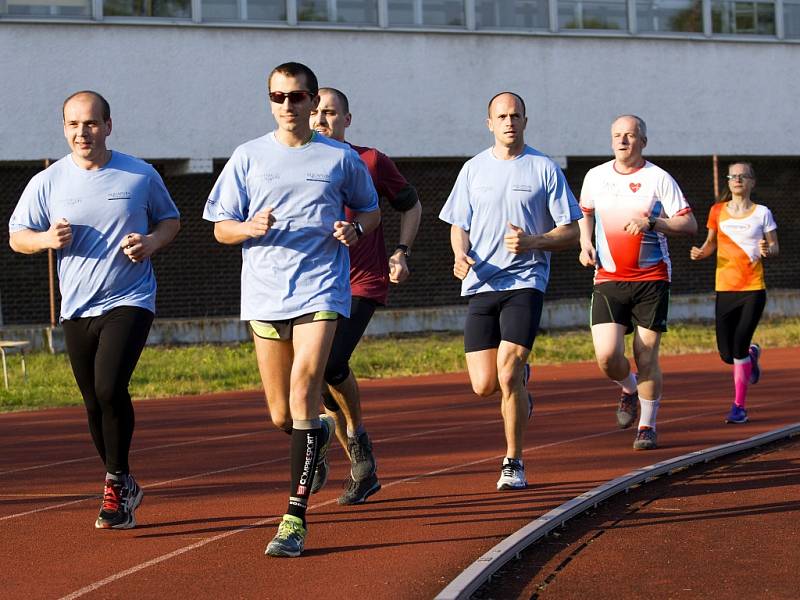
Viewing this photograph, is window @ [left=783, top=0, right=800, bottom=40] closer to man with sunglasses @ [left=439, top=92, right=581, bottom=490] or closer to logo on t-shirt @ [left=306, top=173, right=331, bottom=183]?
man with sunglasses @ [left=439, top=92, right=581, bottom=490]

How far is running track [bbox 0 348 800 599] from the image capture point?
6.43 metres

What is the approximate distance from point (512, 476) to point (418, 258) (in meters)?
17.5

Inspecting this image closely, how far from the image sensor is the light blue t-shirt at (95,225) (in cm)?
753

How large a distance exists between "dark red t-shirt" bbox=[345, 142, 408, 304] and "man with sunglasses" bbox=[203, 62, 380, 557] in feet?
4.08

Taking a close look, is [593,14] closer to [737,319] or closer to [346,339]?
[737,319]

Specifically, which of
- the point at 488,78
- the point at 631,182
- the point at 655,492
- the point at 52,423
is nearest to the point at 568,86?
the point at 488,78

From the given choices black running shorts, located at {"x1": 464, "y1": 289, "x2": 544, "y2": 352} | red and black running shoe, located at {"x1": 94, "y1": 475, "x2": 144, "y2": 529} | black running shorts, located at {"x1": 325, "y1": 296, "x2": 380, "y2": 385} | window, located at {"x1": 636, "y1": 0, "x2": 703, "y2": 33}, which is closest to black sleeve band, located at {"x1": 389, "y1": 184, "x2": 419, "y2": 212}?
black running shorts, located at {"x1": 325, "y1": 296, "x2": 380, "y2": 385}

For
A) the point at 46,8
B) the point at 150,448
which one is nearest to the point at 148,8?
the point at 46,8

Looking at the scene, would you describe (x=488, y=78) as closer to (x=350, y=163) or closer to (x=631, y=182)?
(x=631, y=182)

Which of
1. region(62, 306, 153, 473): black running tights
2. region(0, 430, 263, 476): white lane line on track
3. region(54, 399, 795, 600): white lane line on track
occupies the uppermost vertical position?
region(62, 306, 153, 473): black running tights

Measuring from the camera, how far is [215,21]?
2462cm

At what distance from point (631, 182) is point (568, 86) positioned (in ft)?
55.7

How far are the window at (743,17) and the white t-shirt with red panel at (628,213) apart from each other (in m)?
19.0

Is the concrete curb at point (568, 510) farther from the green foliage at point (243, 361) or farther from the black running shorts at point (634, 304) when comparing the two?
the green foliage at point (243, 361)
